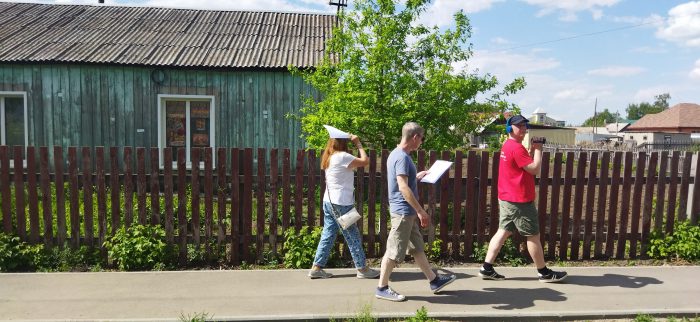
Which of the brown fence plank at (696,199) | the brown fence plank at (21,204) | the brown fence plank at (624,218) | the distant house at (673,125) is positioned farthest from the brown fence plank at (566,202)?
the distant house at (673,125)

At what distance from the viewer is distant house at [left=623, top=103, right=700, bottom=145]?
48781 millimetres

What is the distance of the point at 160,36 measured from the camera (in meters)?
12.0

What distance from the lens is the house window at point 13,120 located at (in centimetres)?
1069

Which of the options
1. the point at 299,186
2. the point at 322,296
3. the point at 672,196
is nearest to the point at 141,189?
the point at 299,186

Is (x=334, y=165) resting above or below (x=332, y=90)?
below

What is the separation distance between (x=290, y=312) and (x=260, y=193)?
1.74m

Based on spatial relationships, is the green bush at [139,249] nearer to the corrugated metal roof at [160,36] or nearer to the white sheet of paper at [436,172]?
the white sheet of paper at [436,172]

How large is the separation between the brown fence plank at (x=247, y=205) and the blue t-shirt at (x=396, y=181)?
6.09ft

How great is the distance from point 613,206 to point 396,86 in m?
3.13

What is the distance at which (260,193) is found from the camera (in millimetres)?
5508

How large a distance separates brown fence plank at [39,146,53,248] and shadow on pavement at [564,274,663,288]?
5580 millimetres

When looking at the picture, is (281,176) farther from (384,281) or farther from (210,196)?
(384,281)

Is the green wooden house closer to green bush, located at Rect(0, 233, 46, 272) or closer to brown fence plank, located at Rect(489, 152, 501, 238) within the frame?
green bush, located at Rect(0, 233, 46, 272)

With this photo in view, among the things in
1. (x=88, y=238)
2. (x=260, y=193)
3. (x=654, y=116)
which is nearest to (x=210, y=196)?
(x=260, y=193)
